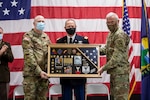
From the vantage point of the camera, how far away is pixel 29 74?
14.0 feet

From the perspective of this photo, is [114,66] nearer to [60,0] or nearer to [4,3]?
[60,0]

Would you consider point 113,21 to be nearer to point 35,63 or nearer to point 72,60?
point 72,60

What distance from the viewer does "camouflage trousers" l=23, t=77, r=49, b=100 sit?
168 inches

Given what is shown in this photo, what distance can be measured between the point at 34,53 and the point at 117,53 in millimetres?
1198

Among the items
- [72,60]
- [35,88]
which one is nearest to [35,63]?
[35,88]

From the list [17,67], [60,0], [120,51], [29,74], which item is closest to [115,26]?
[120,51]

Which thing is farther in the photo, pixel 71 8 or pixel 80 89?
pixel 71 8

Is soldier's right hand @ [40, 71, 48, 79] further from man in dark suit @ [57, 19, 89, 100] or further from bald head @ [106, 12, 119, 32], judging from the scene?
bald head @ [106, 12, 119, 32]

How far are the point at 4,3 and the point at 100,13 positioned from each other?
1850 millimetres

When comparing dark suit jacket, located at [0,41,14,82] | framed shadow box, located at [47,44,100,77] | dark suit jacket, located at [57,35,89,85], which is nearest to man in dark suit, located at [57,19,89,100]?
dark suit jacket, located at [57,35,89,85]

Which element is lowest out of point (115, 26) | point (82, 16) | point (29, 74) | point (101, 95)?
point (101, 95)

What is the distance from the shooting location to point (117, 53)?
4070mm

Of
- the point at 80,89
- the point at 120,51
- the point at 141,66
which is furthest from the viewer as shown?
the point at 141,66

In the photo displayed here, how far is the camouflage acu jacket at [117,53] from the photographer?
160 inches
